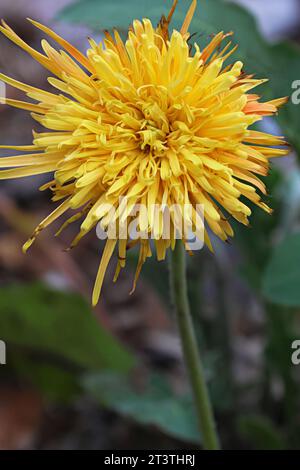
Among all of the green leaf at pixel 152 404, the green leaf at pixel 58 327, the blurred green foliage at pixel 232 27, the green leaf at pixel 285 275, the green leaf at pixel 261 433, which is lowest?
the green leaf at pixel 261 433

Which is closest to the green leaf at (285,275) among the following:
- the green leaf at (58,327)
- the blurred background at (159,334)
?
the blurred background at (159,334)

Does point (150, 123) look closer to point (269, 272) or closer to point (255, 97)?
point (255, 97)

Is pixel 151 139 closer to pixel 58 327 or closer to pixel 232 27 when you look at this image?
pixel 232 27

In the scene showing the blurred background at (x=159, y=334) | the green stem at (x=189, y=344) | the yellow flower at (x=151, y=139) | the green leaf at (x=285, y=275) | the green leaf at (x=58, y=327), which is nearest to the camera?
the yellow flower at (x=151, y=139)

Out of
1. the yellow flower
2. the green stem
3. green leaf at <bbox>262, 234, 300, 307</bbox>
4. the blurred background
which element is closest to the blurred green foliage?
the blurred background

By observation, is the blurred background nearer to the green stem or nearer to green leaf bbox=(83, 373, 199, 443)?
green leaf bbox=(83, 373, 199, 443)

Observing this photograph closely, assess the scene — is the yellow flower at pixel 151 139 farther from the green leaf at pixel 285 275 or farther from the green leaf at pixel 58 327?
the green leaf at pixel 58 327

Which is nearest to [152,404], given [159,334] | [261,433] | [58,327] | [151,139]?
[261,433]
